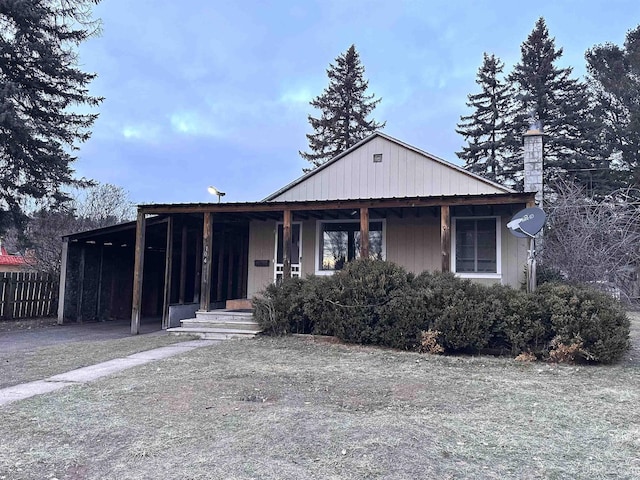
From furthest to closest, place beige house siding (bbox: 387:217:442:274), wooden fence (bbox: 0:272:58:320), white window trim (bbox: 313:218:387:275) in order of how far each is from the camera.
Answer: wooden fence (bbox: 0:272:58:320) → white window trim (bbox: 313:218:387:275) → beige house siding (bbox: 387:217:442:274)

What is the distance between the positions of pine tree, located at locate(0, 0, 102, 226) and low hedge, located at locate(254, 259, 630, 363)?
8.84m

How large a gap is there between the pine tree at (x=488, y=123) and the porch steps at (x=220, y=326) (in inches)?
900

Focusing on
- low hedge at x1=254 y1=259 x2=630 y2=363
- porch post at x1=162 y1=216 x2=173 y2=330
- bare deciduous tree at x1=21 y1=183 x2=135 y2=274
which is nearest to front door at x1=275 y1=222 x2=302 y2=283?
porch post at x1=162 y1=216 x2=173 y2=330

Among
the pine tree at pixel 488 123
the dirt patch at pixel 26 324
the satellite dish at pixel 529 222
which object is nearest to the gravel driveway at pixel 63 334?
the dirt patch at pixel 26 324

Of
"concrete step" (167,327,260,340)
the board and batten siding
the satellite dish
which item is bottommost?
"concrete step" (167,327,260,340)

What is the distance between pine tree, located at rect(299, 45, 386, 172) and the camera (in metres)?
32.0

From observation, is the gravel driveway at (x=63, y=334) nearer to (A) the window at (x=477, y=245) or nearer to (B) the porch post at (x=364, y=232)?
(B) the porch post at (x=364, y=232)

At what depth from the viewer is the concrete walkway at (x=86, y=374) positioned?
5.43 m

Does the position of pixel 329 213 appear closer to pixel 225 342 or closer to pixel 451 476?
pixel 225 342

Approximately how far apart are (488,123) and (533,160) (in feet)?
57.7

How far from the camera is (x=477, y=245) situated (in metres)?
11.4

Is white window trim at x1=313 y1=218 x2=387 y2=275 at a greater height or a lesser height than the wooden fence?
greater

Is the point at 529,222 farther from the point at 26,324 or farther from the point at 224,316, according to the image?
the point at 26,324

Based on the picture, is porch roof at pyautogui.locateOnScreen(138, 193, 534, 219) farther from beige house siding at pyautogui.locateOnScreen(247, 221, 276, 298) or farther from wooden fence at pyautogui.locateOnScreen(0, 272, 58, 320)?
wooden fence at pyautogui.locateOnScreen(0, 272, 58, 320)
